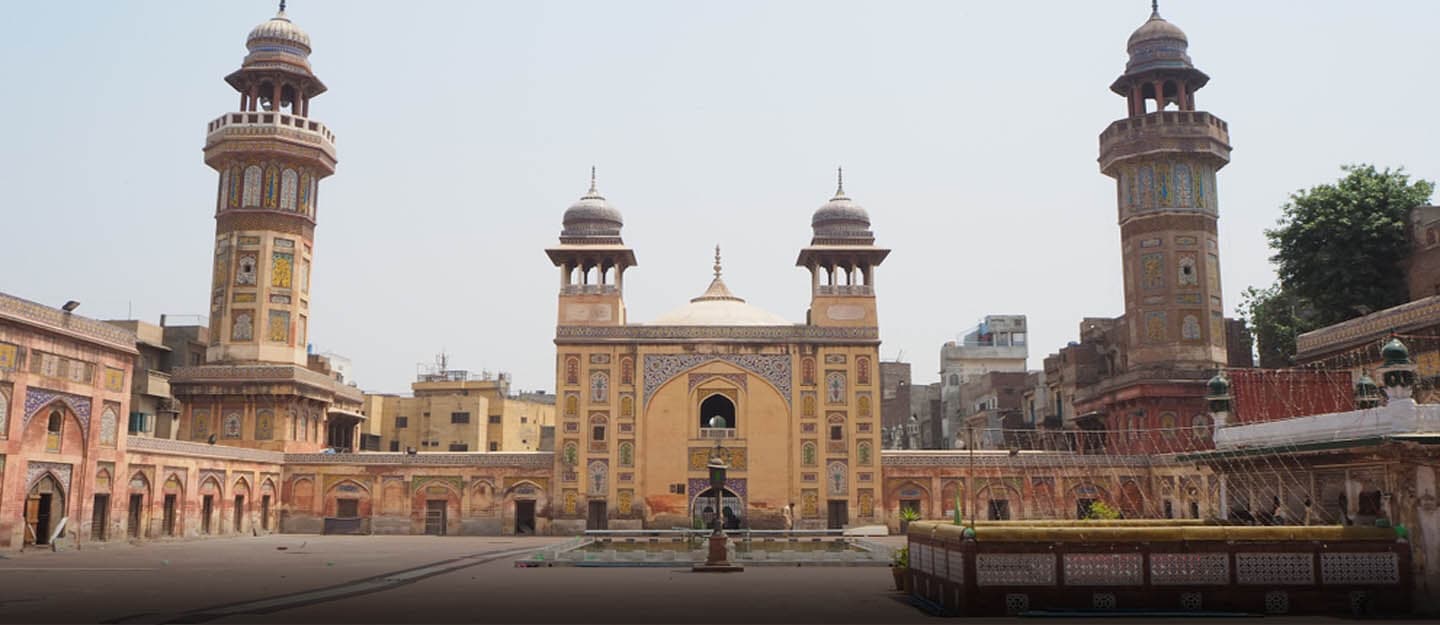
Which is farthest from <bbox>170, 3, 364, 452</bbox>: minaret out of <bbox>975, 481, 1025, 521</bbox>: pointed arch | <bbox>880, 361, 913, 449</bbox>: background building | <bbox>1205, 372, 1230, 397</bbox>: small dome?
<bbox>880, 361, 913, 449</bbox>: background building

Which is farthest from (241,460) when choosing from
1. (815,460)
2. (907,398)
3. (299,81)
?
(907,398)

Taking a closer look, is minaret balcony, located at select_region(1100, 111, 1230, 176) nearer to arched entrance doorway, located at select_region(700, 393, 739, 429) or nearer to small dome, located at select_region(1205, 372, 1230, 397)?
arched entrance doorway, located at select_region(700, 393, 739, 429)

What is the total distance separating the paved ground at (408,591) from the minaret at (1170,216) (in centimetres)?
2082

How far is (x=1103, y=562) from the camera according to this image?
1275 centimetres

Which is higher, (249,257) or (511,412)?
(249,257)

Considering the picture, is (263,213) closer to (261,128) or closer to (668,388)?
(261,128)

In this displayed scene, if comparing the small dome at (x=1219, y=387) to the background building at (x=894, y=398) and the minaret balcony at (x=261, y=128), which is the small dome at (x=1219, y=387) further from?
the background building at (x=894, y=398)


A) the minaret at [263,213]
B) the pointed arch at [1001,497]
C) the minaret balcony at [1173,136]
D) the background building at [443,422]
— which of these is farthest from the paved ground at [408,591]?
the background building at [443,422]

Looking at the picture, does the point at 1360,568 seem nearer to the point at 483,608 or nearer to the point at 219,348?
the point at 483,608

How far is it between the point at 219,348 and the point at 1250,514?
33251mm

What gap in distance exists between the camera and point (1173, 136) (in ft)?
127

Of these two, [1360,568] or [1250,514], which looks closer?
[1360,568]

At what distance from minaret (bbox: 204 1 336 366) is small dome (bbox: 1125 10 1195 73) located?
27725 mm

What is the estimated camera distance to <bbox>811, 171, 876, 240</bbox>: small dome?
4000cm
